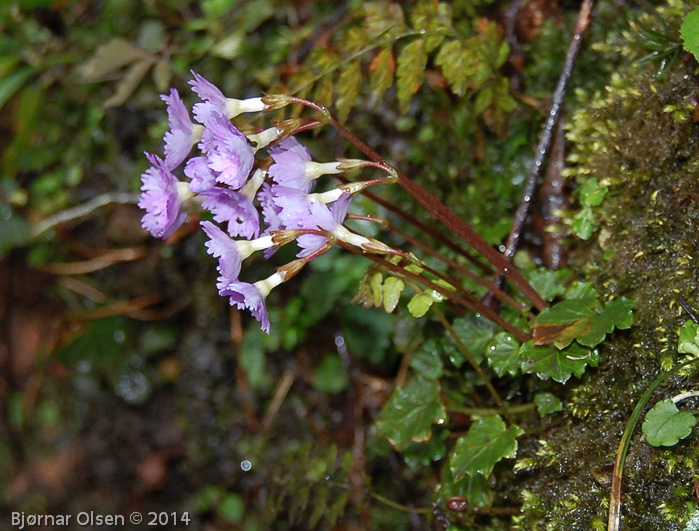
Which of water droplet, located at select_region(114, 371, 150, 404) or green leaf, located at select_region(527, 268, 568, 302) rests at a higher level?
green leaf, located at select_region(527, 268, 568, 302)

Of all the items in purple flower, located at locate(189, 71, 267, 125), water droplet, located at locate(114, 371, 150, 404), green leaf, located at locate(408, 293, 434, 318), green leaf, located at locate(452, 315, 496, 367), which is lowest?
water droplet, located at locate(114, 371, 150, 404)

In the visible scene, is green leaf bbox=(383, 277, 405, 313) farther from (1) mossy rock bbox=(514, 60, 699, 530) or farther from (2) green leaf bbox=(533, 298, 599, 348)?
(1) mossy rock bbox=(514, 60, 699, 530)

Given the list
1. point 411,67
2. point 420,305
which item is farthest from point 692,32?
point 420,305

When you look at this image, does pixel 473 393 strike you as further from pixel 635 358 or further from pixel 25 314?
pixel 25 314

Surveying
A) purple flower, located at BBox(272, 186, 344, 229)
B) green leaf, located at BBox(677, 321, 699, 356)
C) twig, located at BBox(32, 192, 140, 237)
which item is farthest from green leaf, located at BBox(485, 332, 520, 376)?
twig, located at BBox(32, 192, 140, 237)

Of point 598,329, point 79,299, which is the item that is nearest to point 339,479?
point 598,329

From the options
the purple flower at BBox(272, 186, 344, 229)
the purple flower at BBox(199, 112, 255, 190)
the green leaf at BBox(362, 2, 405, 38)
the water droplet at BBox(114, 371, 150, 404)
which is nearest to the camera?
the purple flower at BBox(199, 112, 255, 190)

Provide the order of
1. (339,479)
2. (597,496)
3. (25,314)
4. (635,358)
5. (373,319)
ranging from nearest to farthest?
(597,496) < (635,358) < (339,479) < (373,319) < (25,314)
